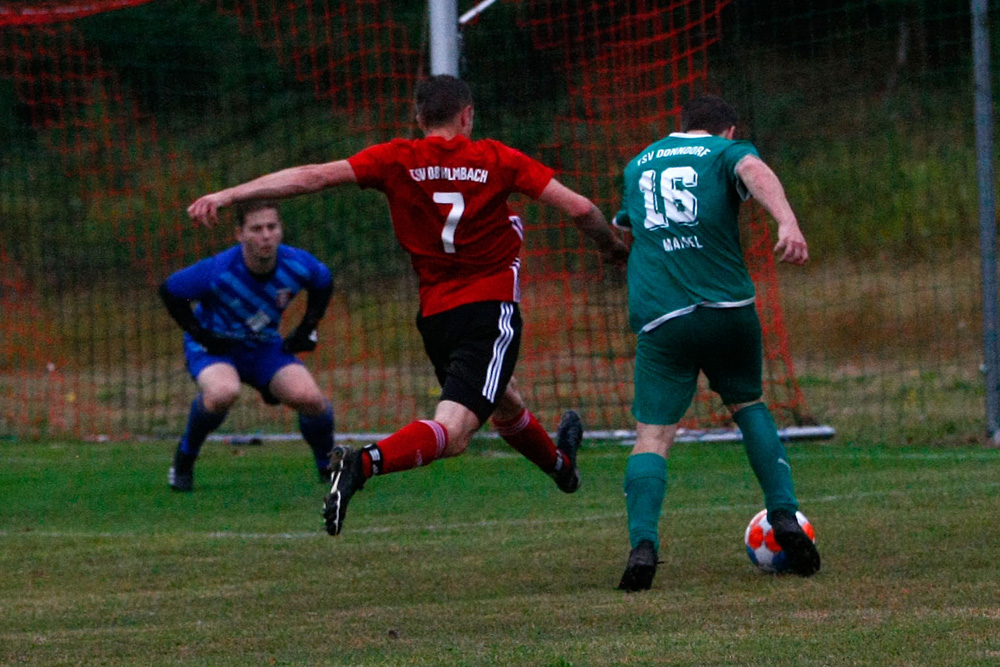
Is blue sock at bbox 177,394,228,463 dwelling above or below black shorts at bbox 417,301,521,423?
below

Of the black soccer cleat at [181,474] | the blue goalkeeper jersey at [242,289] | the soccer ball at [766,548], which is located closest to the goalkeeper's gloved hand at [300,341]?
the blue goalkeeper jersey at [242,289]

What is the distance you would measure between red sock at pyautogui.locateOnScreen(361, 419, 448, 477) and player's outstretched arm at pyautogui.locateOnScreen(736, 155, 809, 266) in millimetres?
1320

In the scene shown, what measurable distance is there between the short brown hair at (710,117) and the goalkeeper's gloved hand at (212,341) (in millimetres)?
3692

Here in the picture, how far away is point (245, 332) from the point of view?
819 cm

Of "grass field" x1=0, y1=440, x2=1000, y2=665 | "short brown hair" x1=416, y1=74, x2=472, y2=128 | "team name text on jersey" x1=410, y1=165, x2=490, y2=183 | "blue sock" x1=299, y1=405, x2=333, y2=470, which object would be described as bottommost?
"grass field" x1=0, y1=440, x2=1000, y2=665

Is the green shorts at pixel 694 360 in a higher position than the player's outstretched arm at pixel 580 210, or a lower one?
lower

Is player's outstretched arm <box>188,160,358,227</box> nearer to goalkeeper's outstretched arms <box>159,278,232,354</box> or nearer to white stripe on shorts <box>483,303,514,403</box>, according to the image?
white stripe on shorts <box>483,303,514,403</box>

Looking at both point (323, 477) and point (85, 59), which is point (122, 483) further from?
point (85, 59)

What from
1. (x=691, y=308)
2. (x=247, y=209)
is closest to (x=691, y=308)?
(x=691, y=308)

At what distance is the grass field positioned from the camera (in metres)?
3.92

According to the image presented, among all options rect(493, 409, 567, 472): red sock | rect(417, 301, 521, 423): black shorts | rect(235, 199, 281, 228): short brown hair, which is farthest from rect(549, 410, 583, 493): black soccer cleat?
rect(235, 199, 281, 228): short brown hair

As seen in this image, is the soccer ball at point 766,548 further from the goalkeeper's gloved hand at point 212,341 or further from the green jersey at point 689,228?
the goalkeeper's gloved hand at point 212,341

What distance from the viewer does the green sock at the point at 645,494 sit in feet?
16.2

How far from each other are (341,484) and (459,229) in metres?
1.16
